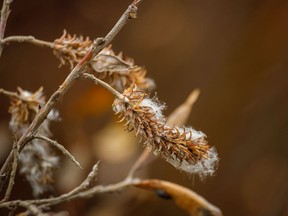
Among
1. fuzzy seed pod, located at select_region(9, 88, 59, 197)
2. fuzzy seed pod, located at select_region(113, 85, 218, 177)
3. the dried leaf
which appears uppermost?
fuzzy seed pod, located at select_region(113, 85, 218, 177)

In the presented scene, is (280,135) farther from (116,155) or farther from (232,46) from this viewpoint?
(116,155)

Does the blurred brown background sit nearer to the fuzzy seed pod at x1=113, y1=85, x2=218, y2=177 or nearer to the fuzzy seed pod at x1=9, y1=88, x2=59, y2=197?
Result: the fuzzy seed pod at x1=9, y1=88, x2=59, y2=197

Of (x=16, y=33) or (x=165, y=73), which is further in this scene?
(x=165, y=73)

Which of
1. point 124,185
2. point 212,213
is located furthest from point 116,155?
point 212,213

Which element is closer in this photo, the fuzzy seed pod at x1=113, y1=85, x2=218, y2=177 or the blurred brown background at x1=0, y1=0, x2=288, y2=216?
the fuzzy seed pod at x1=113, y1=85, x2=218, y2=177

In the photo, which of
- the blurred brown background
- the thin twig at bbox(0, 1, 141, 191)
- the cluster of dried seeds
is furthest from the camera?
the blurred brown background

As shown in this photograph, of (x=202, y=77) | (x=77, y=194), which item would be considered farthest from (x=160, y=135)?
(x=202, y=77)

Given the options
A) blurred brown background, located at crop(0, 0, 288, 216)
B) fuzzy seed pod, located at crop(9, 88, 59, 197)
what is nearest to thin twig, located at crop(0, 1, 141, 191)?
fuzzy seed pod, located at crop(9, 88, 59, 197)

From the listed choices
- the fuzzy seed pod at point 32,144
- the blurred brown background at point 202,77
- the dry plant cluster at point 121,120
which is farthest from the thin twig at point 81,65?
the blurred brown background at point 202,77
